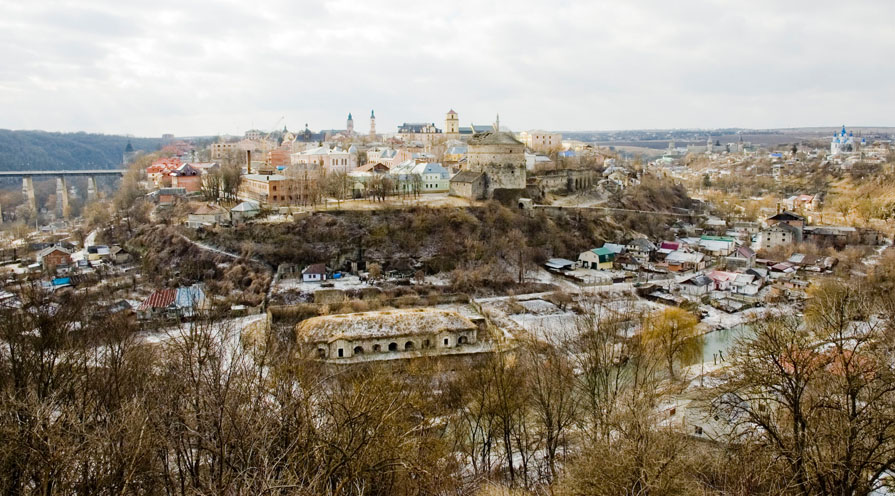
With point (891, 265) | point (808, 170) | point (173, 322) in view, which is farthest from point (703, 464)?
point (808, 170)

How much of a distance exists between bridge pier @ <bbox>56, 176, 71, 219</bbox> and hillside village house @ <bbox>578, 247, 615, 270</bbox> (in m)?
39.8

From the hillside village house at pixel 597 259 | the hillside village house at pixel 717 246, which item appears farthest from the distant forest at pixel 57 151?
the hillside village house at pixel 717 246

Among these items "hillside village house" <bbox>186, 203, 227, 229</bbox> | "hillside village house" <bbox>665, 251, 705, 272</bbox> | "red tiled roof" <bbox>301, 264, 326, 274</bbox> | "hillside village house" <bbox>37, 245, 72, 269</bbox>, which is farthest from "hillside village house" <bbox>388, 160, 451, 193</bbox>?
"hillside village house" <bbox>37, 245, 72, 269</bbox>

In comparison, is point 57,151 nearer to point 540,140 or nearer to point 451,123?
point 451,123

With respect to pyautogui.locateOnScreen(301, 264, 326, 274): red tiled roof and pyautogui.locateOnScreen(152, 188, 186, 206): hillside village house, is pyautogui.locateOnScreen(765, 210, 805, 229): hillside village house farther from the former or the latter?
pyautogui.locateOnScreen(152, 188, 186, 206): hillside village house

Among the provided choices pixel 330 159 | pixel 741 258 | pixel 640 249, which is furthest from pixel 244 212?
pixel 741 258

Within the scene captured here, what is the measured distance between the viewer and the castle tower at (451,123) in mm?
57406

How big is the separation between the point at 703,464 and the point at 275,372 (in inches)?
277

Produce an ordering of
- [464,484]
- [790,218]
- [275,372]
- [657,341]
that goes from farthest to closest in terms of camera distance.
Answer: [790,218] → [657,341] → [275,372] → [464,484]

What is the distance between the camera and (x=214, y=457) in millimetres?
7277

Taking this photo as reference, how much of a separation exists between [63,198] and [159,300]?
3955 cm

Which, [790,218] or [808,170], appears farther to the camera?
[808,170]

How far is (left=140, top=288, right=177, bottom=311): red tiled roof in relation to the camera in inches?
801

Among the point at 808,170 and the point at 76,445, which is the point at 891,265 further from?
the point at 808,170
